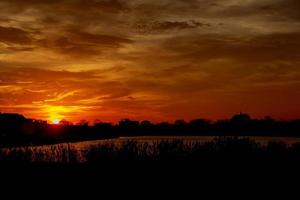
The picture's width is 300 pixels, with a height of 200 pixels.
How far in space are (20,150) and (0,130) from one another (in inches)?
3268

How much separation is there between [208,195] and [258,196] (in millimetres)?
1738

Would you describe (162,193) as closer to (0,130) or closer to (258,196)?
(258,196)

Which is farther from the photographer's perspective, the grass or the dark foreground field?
the grass

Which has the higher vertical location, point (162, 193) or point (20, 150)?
point (20, 150)

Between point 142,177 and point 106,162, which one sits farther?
point 106,162

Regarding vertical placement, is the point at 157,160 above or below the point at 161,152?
below

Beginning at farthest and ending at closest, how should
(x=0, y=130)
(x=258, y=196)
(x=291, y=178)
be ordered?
(x=0, y=130) → (x=291, y=178) → (x=258, y=196)

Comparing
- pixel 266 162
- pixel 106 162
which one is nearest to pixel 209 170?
pixel 266 162

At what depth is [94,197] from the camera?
16.6m

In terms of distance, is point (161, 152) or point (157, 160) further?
point (161, 152)

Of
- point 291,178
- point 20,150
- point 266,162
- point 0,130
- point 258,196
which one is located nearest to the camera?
point 258,196

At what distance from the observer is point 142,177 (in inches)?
723

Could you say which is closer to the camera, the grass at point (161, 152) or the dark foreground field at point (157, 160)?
the dark foreground field at point (157, 160)

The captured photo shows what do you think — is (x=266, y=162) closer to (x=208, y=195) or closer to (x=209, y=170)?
(x=209, y=170)
